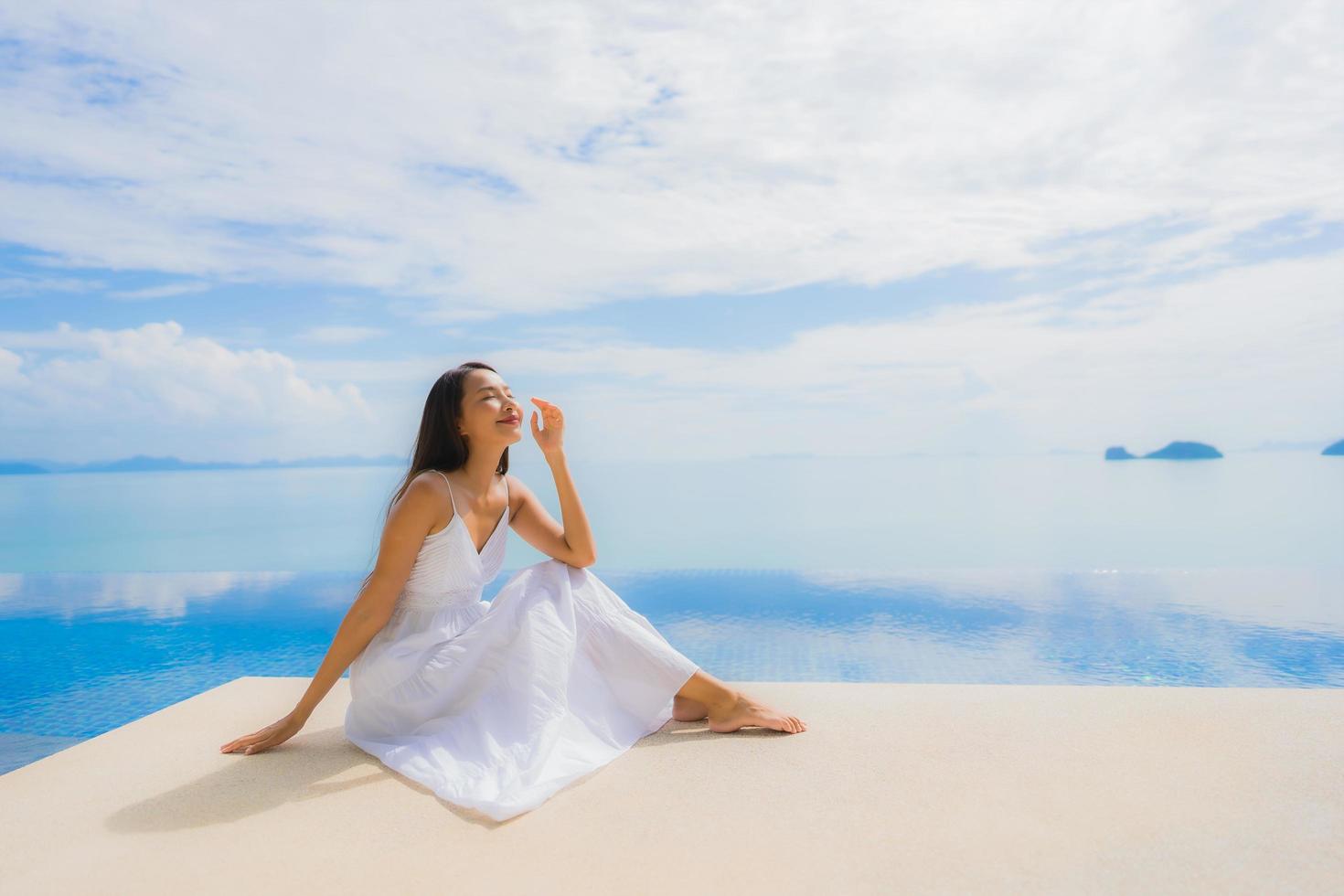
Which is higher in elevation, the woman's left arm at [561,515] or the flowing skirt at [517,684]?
the woman's left arm at [561,515]

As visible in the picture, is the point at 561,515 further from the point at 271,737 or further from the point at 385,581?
the point at 271,737

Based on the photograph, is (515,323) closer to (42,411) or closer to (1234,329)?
(42,411)

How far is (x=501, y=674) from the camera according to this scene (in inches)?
98.3

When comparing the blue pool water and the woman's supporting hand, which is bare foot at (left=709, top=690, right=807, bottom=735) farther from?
the blue pool water

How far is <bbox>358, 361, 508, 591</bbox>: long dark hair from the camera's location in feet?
8.64

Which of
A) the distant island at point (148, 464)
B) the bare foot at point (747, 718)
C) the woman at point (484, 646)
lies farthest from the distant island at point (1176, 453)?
the woman at point (484, 646)

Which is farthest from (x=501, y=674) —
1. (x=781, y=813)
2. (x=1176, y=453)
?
(x=1176, y=453)

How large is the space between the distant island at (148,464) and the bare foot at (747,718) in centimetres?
2620

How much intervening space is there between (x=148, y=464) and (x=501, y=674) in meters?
32.3

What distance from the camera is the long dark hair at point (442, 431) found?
2633 mm

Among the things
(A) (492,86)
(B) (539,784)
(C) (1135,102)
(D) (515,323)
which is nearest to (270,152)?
(A) (492,86)

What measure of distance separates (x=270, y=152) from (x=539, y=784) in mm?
12876

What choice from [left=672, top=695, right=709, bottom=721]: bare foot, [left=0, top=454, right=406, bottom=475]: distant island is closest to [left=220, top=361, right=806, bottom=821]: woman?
[left=672, top=695, right=709, bottom=721]: bare foot

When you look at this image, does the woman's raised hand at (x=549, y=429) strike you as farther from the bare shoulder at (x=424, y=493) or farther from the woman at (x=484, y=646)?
the bare shoulder at (x=424, y=493)
